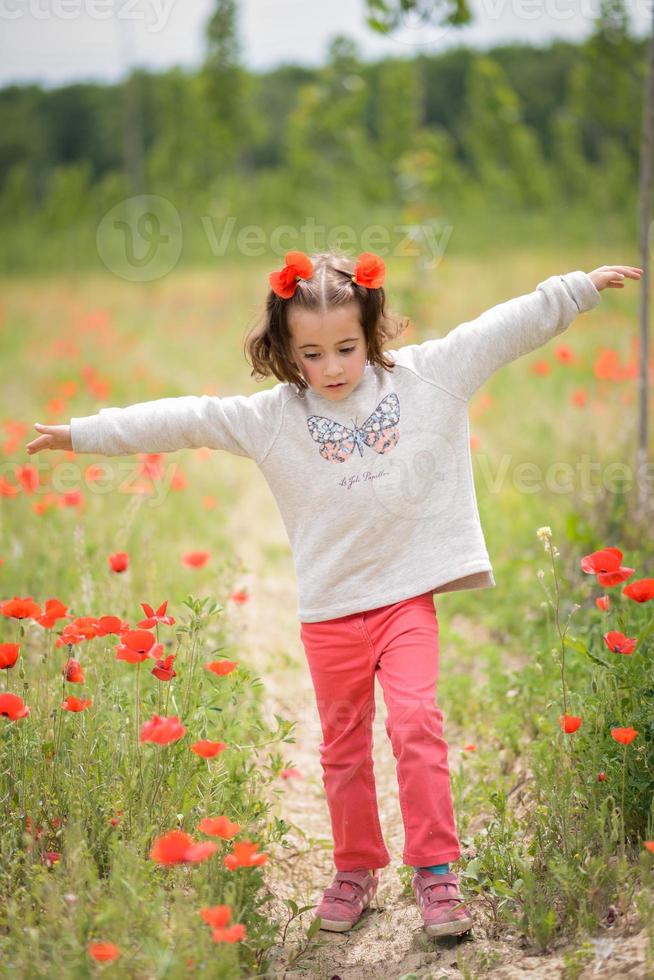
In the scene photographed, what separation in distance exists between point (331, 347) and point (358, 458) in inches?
11.1

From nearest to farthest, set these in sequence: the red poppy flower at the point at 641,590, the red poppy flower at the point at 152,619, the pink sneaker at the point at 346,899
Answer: the red poppy flower at the point at 641,590
the red poppy flower at the point at 152,619
the pink sneaker at the point at 346,899

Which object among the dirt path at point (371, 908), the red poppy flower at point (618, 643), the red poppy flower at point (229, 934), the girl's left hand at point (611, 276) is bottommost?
the dirt path at point (371, 908)

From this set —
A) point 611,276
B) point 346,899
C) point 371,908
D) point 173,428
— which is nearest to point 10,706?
point 173,428

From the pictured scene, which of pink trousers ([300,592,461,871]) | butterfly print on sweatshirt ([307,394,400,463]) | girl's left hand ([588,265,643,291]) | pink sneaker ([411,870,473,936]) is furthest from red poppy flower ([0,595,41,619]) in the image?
girl's left hand ([588,265,643,291])

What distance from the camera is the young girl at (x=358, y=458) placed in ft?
7.63

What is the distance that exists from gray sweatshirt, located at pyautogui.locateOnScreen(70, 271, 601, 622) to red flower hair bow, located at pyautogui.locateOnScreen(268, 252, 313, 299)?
0.89 ft

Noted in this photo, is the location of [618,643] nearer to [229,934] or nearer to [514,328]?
[514,328]

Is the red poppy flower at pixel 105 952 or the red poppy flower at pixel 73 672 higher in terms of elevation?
the red poppy flower at pixel 73 672

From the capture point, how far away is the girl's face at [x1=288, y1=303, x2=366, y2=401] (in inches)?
91.0

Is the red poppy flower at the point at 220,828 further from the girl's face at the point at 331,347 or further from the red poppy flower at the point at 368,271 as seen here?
the red poppy flower at the point at 368,271

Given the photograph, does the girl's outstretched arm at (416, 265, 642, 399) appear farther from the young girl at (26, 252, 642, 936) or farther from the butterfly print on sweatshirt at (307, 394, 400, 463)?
the butterfly print on sweatshirt at (307, 394, 400, 463)

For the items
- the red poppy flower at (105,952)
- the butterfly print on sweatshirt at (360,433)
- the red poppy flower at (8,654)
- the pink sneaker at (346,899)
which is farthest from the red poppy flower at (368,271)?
the red poppy flower at (105,952)

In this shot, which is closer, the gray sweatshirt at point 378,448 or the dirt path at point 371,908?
the dirt path at point 371,908

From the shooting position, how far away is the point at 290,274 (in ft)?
7.64
